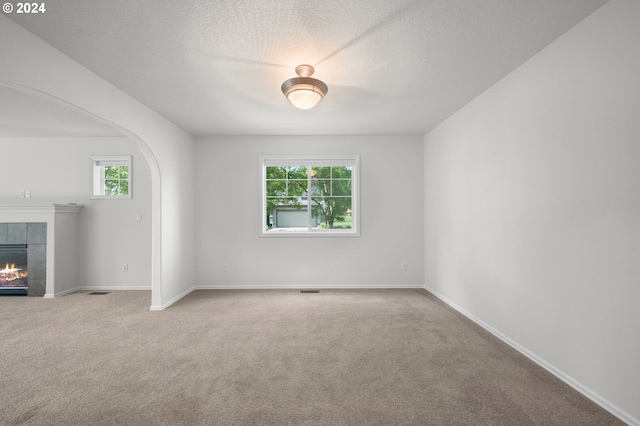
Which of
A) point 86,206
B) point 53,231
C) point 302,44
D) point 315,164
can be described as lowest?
point 53,231

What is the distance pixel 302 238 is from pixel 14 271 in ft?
15.3

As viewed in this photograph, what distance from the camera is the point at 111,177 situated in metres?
5.25

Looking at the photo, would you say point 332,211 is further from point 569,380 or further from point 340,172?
point 569,380

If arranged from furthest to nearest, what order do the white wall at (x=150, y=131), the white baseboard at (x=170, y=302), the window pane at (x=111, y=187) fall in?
the window pane at (x=111, y=187) → the white baseboard at (x=170, y=302) → the white wall at (x=150, y=131)

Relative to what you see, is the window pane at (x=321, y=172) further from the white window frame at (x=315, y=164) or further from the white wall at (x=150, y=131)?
the white wall at (x=150, y=131)

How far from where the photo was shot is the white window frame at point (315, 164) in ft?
16.8

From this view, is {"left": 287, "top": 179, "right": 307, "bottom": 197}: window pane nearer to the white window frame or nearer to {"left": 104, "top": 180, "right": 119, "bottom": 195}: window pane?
the white window frame

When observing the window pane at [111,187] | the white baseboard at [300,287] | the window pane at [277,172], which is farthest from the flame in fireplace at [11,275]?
the window pane at [277,172]

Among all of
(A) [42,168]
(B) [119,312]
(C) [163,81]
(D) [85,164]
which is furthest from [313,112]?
(A) [42,168]

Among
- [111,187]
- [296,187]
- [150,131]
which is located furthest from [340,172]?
[111,187]

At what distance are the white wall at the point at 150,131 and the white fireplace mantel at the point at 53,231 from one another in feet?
6.27

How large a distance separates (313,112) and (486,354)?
3.37 m

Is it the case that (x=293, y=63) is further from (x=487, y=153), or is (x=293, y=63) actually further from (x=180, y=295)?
(x=180, y=295)

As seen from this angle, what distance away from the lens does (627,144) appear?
182cm
